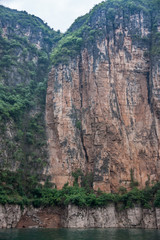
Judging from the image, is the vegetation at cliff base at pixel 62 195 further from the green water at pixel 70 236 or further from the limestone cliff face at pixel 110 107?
the green water at pixel 70 236

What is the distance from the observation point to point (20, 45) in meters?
A: 34.8

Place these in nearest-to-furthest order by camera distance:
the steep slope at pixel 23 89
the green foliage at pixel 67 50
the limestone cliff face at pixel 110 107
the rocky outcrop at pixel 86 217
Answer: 1. the rocky outcrop at pixel 86 217
2. the steep slope at pixel 23 89
3. the limestone cliff face at pixel 110 107
4. the green foliage at pixel 67 50

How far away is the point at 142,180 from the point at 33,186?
11.2 metres

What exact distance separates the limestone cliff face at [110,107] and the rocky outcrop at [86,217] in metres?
3.01

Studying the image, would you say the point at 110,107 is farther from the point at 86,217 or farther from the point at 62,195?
the point at 86,217

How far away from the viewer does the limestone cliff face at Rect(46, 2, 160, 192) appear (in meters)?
27.3

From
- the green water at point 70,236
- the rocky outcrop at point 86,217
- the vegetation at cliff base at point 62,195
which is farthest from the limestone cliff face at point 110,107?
the green water at point 70,236

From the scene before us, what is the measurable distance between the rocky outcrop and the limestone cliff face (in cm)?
301

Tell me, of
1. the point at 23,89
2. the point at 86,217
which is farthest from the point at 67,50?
the point at 86,217

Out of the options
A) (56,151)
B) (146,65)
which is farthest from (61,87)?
(146,65)

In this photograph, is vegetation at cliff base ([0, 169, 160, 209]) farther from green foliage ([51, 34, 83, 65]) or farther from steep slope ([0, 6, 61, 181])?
green foliage ([51, 34, 83, 65])

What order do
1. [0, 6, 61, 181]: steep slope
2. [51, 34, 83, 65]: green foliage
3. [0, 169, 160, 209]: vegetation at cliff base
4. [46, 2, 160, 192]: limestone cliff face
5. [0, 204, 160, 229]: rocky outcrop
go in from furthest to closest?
[51, 34, 83, 65]: green foliage < [46, 2, 160, 192]: limestone cliff face < [0, 6, 61, 181]: steep slope < [0, 169, 160, 209]: vegetation at cliff base < [0, 204, 160, 229]: rocky outcrop

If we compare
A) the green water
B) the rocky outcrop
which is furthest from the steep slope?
the green water

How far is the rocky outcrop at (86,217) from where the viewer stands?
22.6 metres
